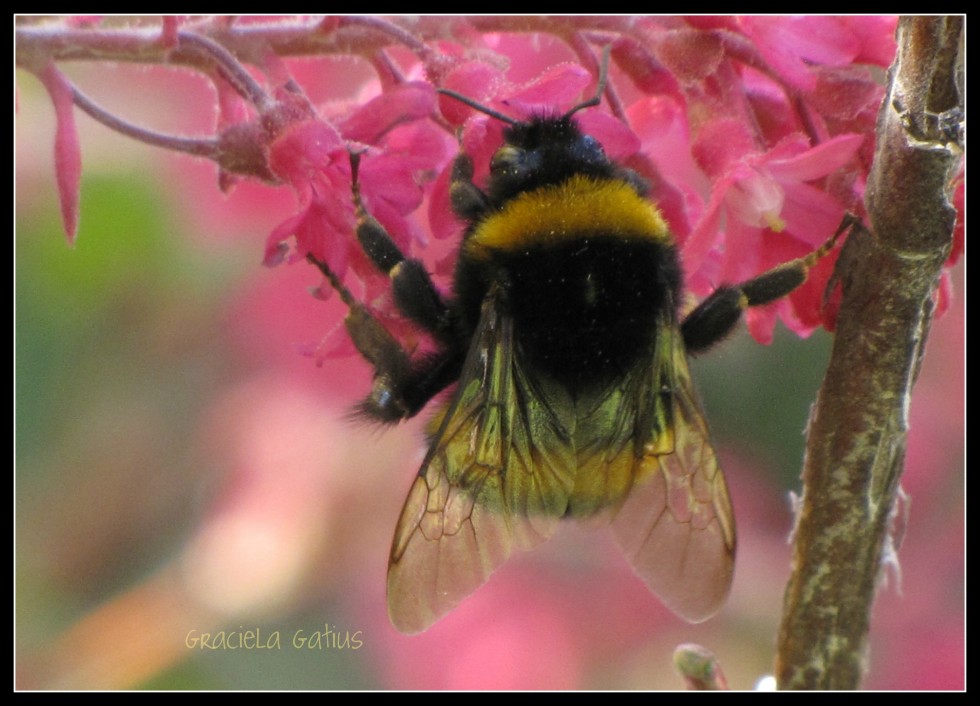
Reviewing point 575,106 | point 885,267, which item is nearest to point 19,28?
point 575,106

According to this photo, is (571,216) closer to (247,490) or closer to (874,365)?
(874,365)

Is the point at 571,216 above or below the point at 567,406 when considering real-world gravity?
above

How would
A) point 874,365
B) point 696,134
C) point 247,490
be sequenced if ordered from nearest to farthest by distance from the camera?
point 874,365 < point 696,134 < point 247,490

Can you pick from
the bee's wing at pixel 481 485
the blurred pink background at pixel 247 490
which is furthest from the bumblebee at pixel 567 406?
the blurred pink background at pixel 247 490

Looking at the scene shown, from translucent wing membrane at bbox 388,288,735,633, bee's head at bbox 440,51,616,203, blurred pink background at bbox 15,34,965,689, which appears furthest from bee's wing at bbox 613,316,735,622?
blurred pink background at bbox 15,34,965,689

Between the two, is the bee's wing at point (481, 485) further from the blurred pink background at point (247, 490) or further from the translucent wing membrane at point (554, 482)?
the blurred pink background at point (247, 490)

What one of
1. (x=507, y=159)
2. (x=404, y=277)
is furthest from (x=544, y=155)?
(x=404, y=277)

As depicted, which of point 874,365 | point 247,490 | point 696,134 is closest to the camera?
point 874,365
